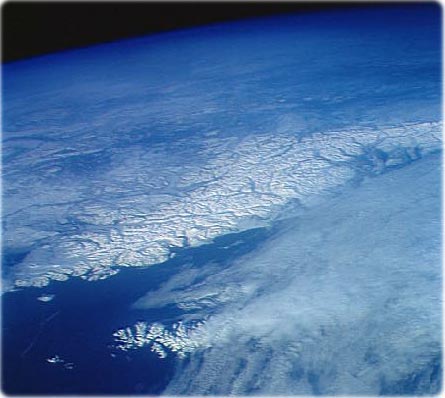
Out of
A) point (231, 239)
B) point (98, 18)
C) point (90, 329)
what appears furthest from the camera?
point (98, 18)

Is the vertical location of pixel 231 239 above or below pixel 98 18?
below

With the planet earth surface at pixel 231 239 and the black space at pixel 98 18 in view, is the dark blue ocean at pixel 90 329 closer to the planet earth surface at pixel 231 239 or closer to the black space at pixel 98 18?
the planet earth surface at pixel 231 239

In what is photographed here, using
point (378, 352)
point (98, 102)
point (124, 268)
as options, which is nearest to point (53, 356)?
point (124, 268)

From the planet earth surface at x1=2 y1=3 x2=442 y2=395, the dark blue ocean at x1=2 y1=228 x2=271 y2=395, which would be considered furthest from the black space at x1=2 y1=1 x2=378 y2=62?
the dark blue ocean at x1=2 y1=228 x2=271 y2=395

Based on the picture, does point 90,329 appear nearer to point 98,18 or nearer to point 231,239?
point 231,239

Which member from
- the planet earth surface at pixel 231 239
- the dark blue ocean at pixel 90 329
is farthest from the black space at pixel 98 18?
the dark blue ocean at pixel 90 329

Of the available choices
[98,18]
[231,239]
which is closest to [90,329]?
[231,239]
